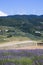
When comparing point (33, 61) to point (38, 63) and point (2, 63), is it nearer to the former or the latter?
point (38, 63)

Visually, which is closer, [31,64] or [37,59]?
[31,64]

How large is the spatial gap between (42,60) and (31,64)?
1199 mm

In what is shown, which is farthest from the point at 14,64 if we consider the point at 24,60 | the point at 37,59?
the point at 37,59

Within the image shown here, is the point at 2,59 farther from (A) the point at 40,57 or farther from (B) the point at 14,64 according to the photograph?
(A) the point at 40,57

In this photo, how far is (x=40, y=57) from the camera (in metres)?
16.5

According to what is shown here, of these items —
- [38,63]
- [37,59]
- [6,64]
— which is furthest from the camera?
[37,59]

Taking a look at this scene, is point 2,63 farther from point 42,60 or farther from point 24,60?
point 42,60

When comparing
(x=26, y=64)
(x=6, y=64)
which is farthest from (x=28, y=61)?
(x=6, y=64)

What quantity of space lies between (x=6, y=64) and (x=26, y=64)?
140 cm

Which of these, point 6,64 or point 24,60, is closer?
point 6,64

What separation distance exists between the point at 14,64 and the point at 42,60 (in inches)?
90.0

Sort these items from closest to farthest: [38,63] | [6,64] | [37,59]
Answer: [6,64]
[38,63]
[37,59]

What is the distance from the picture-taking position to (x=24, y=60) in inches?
609

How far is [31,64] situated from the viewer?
48.1ft
